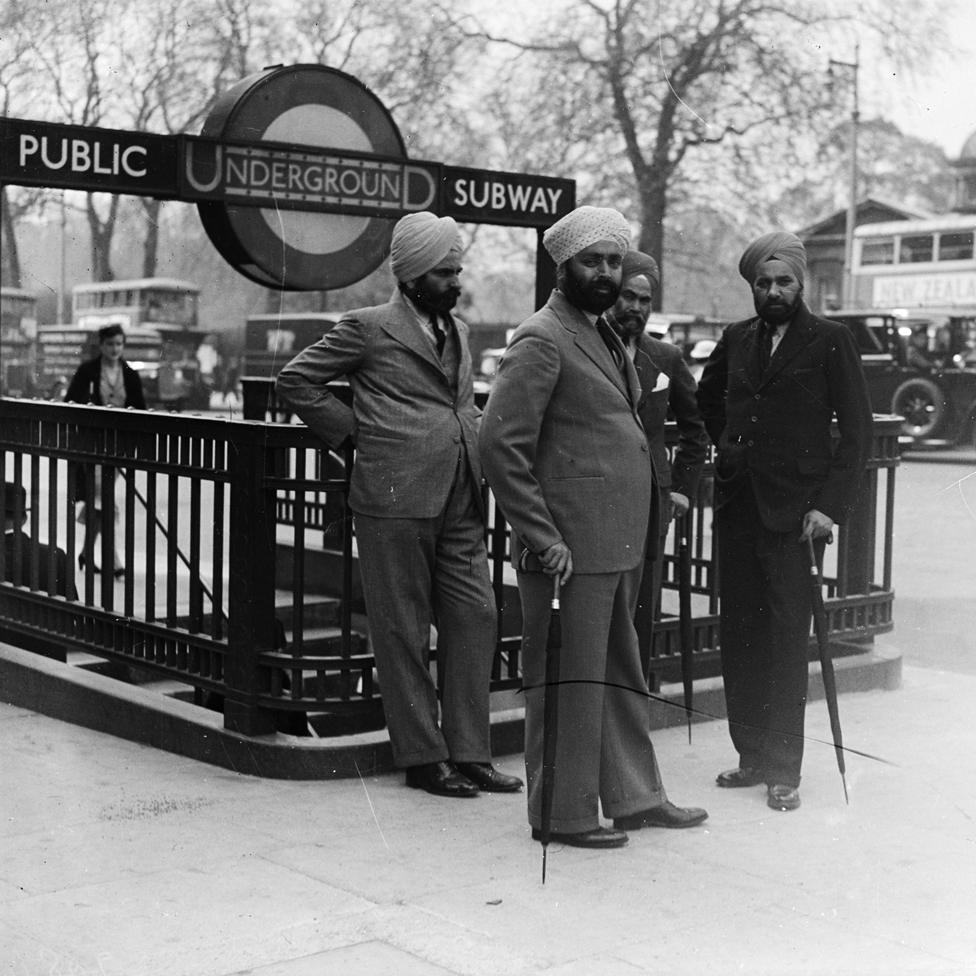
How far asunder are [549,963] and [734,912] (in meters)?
0.59

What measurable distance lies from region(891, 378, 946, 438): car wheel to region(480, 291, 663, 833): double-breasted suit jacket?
16.5 meters

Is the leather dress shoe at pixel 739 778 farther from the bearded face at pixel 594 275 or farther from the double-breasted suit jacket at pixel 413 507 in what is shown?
the bearded face at pixel 594 275

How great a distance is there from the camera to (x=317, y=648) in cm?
784

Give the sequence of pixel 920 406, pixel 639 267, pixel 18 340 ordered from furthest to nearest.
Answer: pixel 18 340 → pixel 920 406 → pixel 639 267

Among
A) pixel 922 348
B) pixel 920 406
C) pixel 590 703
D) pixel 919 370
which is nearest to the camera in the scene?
pixel 590 703

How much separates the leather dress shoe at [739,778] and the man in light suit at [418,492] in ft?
2.35

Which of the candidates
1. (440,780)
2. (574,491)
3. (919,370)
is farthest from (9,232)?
(919,370)

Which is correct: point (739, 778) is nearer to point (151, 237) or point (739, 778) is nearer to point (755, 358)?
point (755, 358)

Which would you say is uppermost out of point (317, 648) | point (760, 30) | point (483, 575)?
point (760, 30)

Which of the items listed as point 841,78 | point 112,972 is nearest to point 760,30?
point 841,78

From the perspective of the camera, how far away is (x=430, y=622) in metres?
5.24

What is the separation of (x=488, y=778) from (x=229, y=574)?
111 cm

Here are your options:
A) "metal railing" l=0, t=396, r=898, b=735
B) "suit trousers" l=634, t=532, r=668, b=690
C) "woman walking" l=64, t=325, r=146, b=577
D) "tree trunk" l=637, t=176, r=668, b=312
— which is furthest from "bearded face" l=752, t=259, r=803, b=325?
"woman walking" l=64, t=325, r=146, b=577

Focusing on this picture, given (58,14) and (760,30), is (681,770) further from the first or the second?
(58,14)
